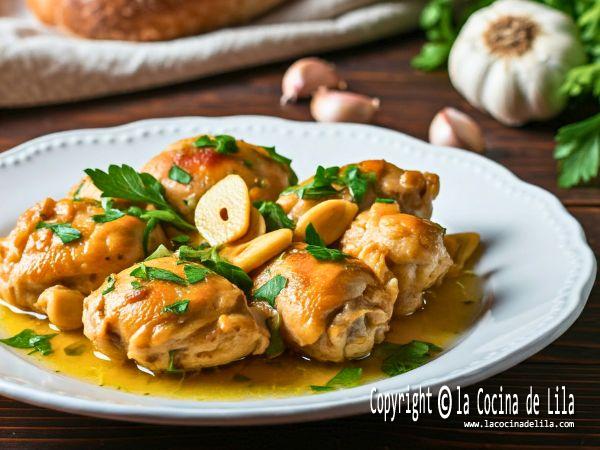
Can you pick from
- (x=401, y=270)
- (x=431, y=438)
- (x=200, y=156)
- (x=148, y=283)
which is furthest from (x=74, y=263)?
(x=431, y=438)

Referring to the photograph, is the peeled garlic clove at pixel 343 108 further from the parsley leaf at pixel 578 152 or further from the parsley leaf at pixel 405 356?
the parsley leaf at pixel 405 356

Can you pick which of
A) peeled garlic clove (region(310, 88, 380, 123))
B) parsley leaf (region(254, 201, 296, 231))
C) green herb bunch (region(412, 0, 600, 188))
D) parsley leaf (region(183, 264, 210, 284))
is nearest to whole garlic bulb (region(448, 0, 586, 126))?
green herb bunch (region(412, 0, 600, 188))

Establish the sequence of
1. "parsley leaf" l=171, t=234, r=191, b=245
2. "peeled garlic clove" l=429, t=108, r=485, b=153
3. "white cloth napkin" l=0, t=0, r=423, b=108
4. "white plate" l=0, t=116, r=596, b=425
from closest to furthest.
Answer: "white plate" l=0, t=116, r=596, b=425, "parsley leaf" l=171, t=234, r=191, b=245, "peeled garlic clove" l=429, t=108, r=485, b=153, "white cloth napkin" l=0, t=0, r=423, b=108

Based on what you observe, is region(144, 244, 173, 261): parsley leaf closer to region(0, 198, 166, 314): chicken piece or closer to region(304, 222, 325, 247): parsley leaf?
region(0, 198, 166, 314): chicken piece

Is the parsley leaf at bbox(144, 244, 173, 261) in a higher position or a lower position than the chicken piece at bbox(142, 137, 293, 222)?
lower

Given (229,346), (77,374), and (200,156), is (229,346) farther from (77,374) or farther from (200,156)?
(200,156)

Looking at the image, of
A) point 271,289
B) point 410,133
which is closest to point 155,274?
point 271,289
